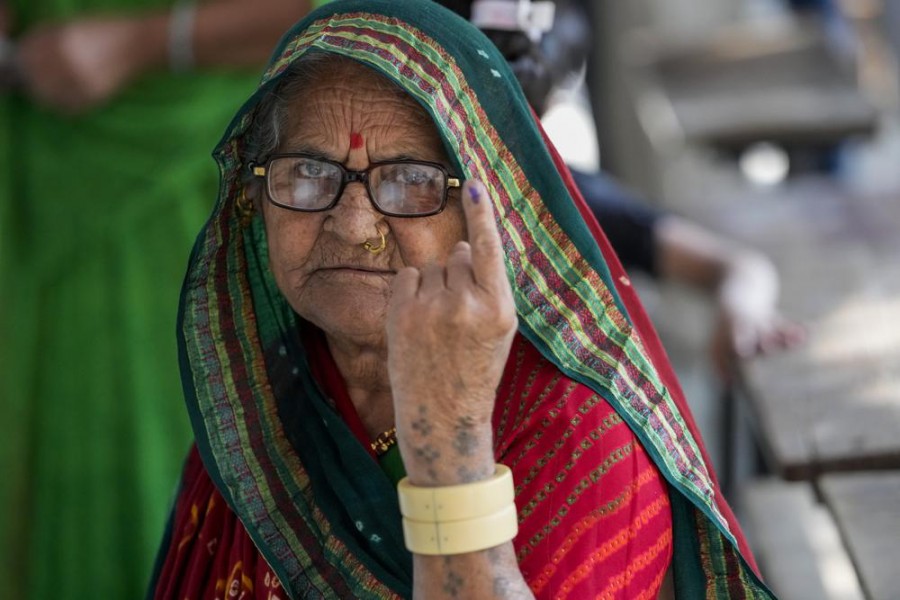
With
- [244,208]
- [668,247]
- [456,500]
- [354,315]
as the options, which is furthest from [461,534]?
[668,247]

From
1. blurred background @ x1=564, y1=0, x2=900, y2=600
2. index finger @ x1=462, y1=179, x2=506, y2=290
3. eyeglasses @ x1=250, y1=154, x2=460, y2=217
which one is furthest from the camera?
blurred background @ x1=564, y1=0, x2=900, y2=600

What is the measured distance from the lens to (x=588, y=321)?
5.61ft

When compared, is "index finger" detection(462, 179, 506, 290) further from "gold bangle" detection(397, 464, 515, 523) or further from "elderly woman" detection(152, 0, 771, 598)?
"gold bangle" detection(397, 464, 515, 523)

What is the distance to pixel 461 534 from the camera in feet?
4.68

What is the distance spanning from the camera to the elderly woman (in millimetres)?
1611

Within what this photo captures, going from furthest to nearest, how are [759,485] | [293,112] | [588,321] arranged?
[759,485] < [293,112] < [588,321]

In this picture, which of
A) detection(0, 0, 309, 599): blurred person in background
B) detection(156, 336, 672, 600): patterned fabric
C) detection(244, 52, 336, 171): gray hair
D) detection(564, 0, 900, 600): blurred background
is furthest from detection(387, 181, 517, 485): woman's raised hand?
detection(0, 0, 309, 599): blurred person in background

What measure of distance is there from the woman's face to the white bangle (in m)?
0.92

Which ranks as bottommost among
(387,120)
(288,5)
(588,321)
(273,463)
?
(273,463)

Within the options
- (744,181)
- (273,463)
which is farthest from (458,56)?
(744,181)

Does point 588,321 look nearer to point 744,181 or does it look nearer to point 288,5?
point 288,5

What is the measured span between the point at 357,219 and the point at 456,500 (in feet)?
1.57

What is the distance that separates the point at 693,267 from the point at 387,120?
1684 mm

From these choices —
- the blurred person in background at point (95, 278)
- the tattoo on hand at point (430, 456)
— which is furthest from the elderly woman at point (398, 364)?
Result: the blurred person in background at point (95, 278)
